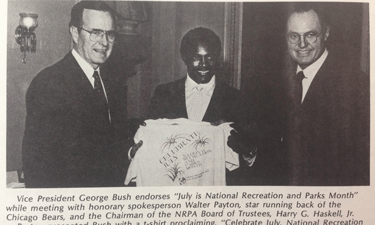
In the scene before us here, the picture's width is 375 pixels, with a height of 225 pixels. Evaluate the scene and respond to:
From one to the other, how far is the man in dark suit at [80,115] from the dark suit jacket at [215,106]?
17 cm

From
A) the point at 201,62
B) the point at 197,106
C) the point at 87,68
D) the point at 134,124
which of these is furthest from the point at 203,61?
the point at 87,68

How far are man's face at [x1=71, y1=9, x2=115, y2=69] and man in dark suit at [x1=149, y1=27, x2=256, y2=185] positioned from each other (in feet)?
1.01

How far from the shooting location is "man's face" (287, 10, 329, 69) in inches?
67.8

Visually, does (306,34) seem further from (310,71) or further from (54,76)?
(54,76)

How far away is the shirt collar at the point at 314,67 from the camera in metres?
1.74

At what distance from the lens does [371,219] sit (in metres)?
1.70

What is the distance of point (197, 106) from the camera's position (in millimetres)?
1713

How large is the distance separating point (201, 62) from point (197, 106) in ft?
0.68

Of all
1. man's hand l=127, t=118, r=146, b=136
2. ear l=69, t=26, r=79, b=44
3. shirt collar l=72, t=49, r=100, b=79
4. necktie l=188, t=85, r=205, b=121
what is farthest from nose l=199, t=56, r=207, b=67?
ear l=69, t=26, r=79, b=44

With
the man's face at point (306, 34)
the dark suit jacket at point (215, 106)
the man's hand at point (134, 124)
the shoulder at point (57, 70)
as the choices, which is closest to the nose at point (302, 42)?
the man's face at point (306, 34)

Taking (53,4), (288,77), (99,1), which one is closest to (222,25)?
(288,77)

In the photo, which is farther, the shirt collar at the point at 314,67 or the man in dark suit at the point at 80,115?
the shirt collar at the point at 314,67

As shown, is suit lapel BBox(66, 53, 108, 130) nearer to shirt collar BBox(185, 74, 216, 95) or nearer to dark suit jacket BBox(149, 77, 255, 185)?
dark suit jacket BBox(149, 77, 255, 185)

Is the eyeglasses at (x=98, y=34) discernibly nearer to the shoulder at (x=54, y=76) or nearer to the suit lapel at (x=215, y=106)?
the shoulder at (x=54, y=76)
